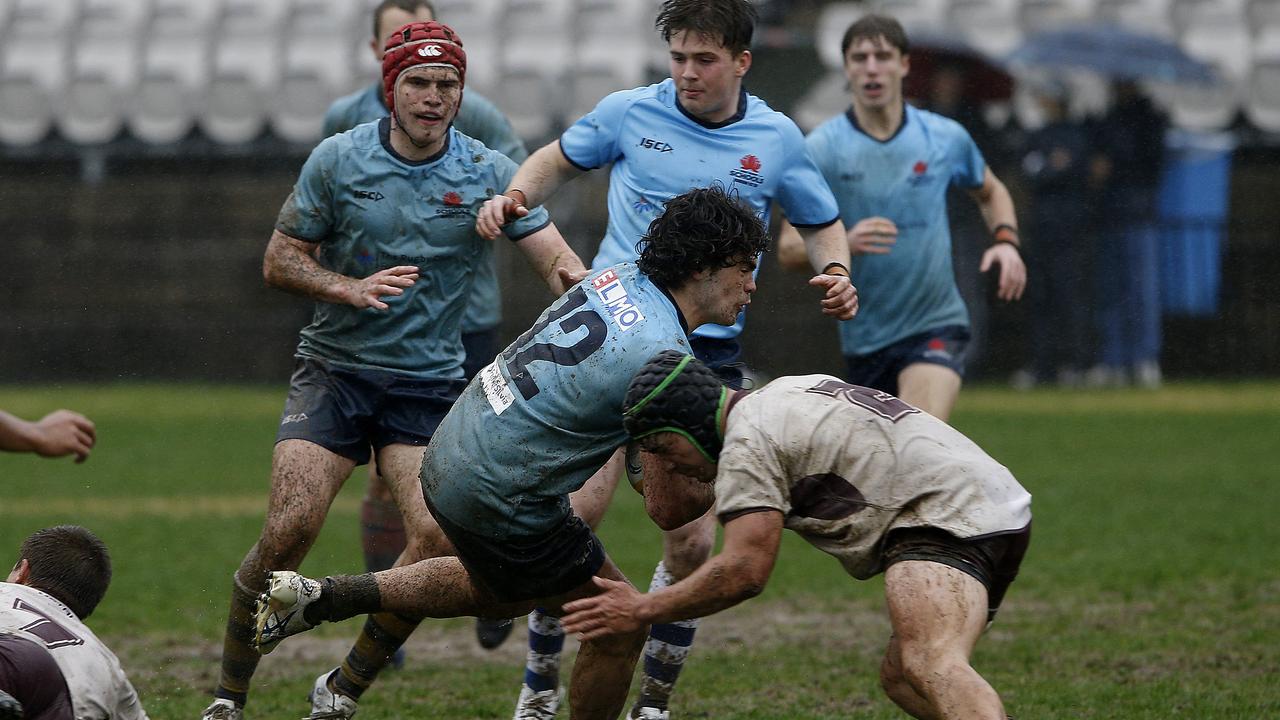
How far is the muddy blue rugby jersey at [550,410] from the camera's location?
457cm

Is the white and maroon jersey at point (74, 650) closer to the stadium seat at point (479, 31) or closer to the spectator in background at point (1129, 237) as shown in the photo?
the spectator in background at point (1129, 237)

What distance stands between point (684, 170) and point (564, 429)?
1.65 m

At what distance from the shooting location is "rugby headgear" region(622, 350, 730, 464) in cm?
428

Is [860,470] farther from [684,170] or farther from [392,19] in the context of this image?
[392,19]

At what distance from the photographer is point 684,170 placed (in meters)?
5.99

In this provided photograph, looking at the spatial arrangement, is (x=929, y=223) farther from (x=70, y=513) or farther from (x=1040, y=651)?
(x=70, y=513)

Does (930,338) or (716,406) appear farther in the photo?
(930,338)

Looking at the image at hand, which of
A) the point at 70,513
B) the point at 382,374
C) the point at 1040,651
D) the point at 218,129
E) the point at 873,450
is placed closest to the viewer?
the point at 873,450

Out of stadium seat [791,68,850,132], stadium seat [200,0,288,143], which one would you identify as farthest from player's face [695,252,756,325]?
stadium seat [200,0,288,143]

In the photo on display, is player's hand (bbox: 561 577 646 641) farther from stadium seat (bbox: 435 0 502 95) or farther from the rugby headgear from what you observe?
stadium seat (bbox: 435 0 502 95)

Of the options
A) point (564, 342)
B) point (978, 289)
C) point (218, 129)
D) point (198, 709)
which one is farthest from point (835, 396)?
point (218, 129)

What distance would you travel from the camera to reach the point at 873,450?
429cm

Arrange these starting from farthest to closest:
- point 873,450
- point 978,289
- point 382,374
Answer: point 978,289, point 382,374, point 873,450

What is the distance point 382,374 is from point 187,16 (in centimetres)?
1786
